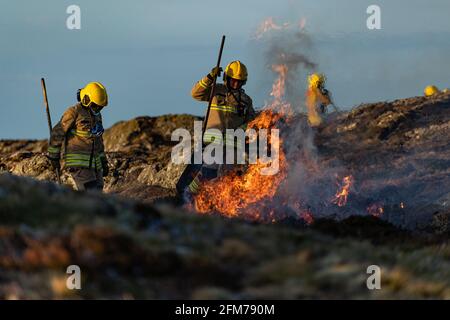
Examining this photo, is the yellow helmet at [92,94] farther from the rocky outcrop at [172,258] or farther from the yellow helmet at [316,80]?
the yellow helmet at [316,80]

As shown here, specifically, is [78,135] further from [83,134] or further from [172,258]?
[172,258]

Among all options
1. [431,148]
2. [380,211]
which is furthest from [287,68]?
[431,148]

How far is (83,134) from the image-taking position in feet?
50.4

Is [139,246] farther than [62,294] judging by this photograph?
Yes

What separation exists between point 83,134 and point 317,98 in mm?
16238

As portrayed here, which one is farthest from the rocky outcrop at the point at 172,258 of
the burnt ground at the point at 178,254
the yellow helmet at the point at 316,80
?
the yellow helmet at the point at 316,80

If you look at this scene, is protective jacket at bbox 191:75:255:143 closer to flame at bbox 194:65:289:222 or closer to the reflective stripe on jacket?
the reflective stripe on jacket

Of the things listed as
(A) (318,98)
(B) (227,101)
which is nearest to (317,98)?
(A) (318,98)

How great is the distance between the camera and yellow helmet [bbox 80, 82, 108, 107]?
50.6 ft

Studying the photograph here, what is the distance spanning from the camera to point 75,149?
15422 millimetres

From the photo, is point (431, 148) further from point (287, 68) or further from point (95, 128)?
point (95, 128)

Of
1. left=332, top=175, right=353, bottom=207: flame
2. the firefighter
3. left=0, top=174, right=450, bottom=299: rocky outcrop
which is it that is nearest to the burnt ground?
left=0, top=174, right=450, bottom=299: rocky outcrop
